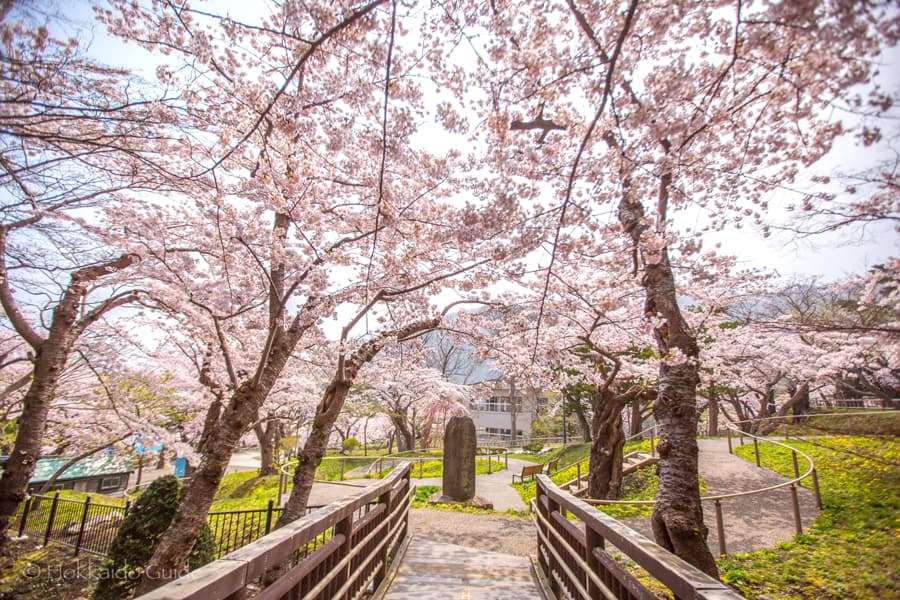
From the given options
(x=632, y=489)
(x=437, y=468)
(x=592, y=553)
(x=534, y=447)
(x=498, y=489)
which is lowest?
(x=534, y=447)

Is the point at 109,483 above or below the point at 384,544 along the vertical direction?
below

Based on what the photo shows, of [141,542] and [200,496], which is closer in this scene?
[200,496]

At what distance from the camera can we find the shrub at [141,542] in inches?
198

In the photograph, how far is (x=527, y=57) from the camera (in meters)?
3.16

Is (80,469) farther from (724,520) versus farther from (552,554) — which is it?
(724,520)

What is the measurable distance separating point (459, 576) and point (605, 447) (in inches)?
227

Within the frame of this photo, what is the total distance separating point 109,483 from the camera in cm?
2023

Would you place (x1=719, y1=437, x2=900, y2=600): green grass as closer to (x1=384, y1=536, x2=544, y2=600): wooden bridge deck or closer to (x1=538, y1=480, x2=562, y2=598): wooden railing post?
(x1=538, y1=480, x2=562, y2=598): wooden railing post

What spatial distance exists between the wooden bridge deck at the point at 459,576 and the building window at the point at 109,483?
23661mm

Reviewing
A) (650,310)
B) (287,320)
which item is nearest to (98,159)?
(287,320)

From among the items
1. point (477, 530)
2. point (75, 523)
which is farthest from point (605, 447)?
point (75, 523)

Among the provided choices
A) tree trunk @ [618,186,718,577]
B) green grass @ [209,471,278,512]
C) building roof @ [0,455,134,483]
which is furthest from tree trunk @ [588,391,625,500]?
building roof @ [0,455,134,483]

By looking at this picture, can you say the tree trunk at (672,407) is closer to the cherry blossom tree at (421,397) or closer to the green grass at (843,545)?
the green grass at (843,545)

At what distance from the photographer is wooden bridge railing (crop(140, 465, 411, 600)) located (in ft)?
4.43
